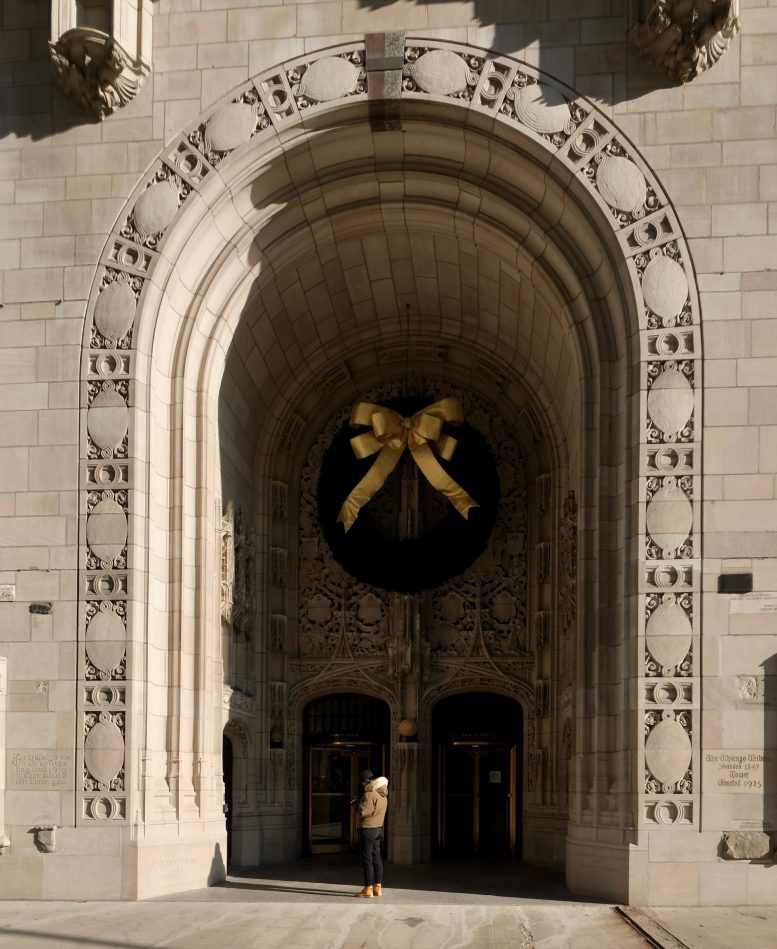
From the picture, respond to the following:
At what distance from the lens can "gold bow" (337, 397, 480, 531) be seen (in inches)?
770

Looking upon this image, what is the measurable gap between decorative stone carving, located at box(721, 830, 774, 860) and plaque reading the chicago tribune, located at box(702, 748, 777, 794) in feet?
1.41

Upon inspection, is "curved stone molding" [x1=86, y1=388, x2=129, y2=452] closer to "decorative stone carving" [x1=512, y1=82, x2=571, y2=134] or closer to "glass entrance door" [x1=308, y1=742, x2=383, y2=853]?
"decorative stone carving" [x1=512, y1=82, x2=571, y2=134]

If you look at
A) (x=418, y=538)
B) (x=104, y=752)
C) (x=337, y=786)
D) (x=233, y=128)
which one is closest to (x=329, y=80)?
(x=233, y=128)

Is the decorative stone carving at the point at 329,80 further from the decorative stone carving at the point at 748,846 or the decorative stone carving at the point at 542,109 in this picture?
the decorative stone carving at the point at 748,846

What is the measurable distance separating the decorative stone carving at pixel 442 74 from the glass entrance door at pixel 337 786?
957cm

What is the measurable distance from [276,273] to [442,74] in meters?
3.30

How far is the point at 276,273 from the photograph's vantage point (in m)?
16.7

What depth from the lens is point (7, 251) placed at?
15.3 m

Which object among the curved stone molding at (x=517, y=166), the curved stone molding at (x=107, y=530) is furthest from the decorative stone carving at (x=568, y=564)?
the curved stone molding at (x=107, y=530)

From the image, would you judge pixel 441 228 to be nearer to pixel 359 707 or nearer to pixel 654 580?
pixel 654 580

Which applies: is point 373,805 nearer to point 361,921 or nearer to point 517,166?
point 361,921

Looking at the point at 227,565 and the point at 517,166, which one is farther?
the point at 227,565

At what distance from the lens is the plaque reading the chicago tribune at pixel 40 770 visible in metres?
14.3

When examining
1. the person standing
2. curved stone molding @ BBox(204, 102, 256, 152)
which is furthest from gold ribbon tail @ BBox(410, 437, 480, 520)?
curved stone molding @ BBox(204, 102, 256, 152)
